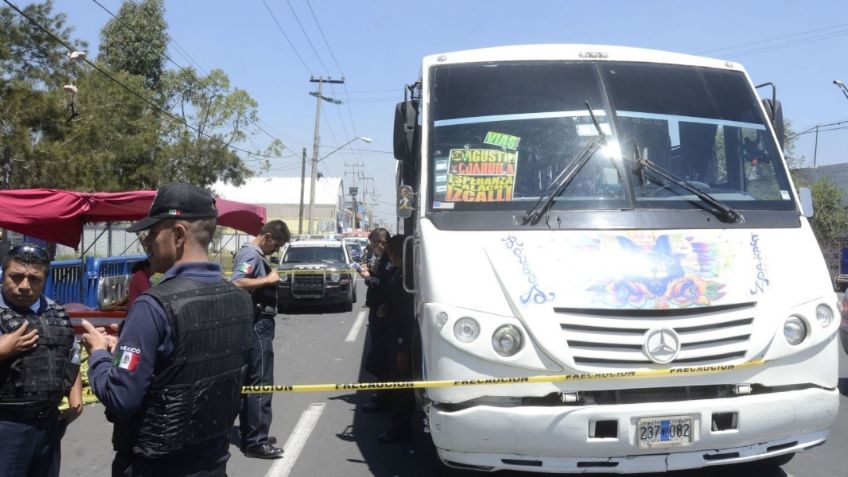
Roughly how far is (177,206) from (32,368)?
1471 mm

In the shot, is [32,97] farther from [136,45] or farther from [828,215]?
[828,215]

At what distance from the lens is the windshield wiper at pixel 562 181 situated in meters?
4.64

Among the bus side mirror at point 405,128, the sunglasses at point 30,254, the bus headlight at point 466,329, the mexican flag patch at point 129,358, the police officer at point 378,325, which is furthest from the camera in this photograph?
the police officer at point 378,325

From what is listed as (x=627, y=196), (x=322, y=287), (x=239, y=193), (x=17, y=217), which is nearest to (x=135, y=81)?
(x=322, y=287)

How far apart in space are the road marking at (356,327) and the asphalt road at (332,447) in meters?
3.33

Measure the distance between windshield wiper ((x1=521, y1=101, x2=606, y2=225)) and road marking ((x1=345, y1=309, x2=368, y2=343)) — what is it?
8.59 meters

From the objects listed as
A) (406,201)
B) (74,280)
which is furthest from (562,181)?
(74,280)

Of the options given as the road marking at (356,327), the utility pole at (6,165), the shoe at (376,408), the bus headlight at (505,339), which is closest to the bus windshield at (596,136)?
the bus headlight at (505,339)

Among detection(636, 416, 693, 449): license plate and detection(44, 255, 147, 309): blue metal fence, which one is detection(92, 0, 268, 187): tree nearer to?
detection(44, 255, 147, 309): blue metal fence

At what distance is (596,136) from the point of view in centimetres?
500

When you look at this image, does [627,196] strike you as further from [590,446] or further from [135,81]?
[135,81]

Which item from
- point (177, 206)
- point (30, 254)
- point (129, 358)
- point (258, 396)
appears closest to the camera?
point (129, 358)

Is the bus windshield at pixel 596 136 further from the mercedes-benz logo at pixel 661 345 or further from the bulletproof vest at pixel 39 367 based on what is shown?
the bulletproof vest at pixel 39 367

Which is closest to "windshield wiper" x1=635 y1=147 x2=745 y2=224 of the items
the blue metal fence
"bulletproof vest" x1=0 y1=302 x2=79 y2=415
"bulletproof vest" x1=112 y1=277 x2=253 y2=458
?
"bulletproof vest" x1=112 y1=277 x2=253 y2=458
